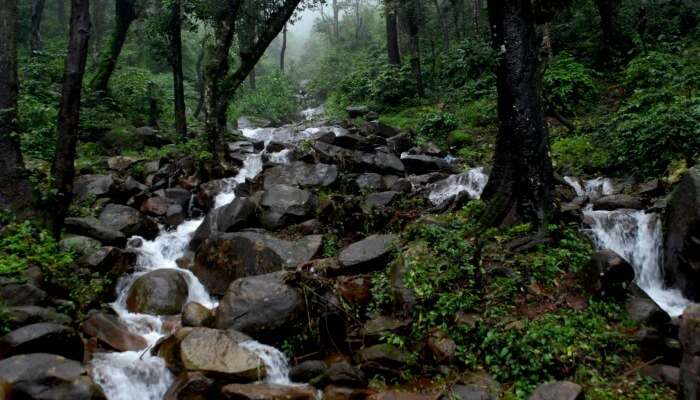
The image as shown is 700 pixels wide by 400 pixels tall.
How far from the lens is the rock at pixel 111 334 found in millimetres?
6750

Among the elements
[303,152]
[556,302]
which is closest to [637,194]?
[556,302]

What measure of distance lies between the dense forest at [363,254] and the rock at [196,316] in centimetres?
4

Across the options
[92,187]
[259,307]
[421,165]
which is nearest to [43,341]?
[259,307]

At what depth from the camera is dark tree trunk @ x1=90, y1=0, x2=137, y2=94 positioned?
18.1 metres

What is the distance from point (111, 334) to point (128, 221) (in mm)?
3948

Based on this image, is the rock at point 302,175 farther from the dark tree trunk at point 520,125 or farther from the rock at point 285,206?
the dark tree trunk at point 520,125

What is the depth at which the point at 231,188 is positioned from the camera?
42.9 ft

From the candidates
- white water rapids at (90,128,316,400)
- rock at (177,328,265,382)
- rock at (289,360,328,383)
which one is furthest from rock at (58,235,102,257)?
rock at (289,360,328,383)

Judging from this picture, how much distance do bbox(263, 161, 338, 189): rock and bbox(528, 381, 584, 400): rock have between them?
7488 millimetres

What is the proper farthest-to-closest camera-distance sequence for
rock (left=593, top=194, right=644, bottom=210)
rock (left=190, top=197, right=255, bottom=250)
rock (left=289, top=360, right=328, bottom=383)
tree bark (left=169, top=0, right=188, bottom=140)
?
tree bark (left=169, top=0, right=188, bottom=140) < rock (left=190, top=197, right=255, bottom=250) < rock (left=593, top=194, right=644, bottom=210) < rock (left=289, top=360, right=328, bottom=383)

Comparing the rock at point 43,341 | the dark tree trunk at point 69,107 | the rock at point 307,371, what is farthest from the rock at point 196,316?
the dark tree trunk at point 69,107

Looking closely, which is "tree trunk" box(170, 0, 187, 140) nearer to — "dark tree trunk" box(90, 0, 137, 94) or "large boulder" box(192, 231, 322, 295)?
"dark tree trunk" box(90, 0, 137, 94)

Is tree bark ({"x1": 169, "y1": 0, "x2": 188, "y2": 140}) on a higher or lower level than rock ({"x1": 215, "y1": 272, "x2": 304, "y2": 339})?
higher

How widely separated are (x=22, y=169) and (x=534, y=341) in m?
8.76
